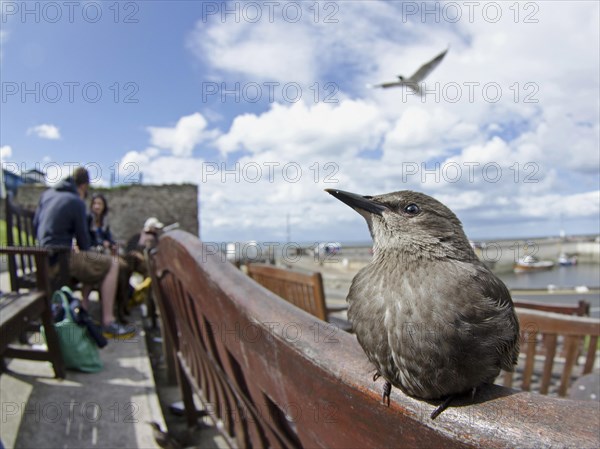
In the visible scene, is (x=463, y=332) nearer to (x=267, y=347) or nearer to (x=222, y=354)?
(x=267, y=347)

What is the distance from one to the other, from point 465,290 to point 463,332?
0.11 metres

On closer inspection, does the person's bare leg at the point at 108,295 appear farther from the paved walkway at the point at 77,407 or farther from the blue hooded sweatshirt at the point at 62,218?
the paved walkway at the point at 77,407

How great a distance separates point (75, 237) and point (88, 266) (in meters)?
0.35

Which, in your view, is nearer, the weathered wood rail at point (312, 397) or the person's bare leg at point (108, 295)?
the weathered wood rail at point (312, 397)

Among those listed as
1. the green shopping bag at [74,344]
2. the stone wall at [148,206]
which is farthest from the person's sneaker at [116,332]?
the stone wall at [148,206]

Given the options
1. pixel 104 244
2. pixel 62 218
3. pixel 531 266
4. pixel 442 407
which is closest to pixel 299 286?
pixel 62 218

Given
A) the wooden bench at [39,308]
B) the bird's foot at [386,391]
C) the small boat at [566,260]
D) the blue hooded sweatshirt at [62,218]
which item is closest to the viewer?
the bird's foot at [386,391]

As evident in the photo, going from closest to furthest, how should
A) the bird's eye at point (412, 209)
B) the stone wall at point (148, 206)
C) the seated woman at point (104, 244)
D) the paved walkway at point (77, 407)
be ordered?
the bird's eye at point (412, 209), the paved walkway at point (77, 407), the seated woman at point (104, 244), the stone wall at point (148, 206)

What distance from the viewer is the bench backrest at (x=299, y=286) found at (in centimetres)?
370

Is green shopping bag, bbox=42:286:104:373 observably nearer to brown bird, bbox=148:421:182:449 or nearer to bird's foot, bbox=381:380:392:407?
brown bird, bbox=148:421:182:449

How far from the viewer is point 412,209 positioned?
1.37 m

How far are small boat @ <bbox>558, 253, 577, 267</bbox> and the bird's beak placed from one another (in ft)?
166

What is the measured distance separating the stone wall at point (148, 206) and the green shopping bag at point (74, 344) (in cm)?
1798

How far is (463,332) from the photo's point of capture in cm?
92
